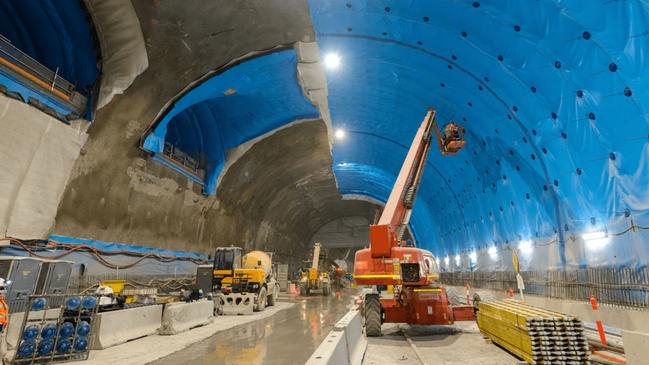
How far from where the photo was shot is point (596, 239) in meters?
7.95

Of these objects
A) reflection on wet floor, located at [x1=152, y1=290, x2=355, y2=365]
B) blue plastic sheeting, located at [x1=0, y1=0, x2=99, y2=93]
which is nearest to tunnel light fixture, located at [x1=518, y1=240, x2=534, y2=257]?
reflection on wet floor, located at [x1=152, y1=290, x2=355, y2=365]

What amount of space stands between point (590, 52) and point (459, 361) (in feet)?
20.1

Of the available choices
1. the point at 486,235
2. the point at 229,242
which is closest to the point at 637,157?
the point at 486,235

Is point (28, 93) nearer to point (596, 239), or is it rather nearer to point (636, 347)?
point (636, 347)

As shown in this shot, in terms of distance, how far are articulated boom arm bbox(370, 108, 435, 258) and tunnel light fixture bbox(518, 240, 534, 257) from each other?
415 centimetres

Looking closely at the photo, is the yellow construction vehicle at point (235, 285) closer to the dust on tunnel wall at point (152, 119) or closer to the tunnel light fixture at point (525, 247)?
the dust on tunnel wall at point (152, 119)

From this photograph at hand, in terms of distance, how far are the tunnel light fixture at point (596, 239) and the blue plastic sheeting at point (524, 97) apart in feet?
0.37

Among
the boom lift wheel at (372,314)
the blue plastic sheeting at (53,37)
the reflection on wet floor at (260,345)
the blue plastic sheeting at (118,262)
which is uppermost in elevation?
the blue plastic sheeting at (53,37)

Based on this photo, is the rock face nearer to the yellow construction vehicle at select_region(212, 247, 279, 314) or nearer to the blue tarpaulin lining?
the blue tarpaulin lining

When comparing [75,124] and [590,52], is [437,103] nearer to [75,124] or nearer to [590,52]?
[590,52]

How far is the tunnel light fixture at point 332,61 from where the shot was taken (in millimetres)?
12470

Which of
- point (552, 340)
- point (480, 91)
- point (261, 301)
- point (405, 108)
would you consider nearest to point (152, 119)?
point (261, 301)

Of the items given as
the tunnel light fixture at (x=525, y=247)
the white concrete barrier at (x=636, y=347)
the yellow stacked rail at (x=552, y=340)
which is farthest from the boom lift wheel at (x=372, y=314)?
the tunnel light fixture at (x=525, y=247)

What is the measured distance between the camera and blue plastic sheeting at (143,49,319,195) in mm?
13094
